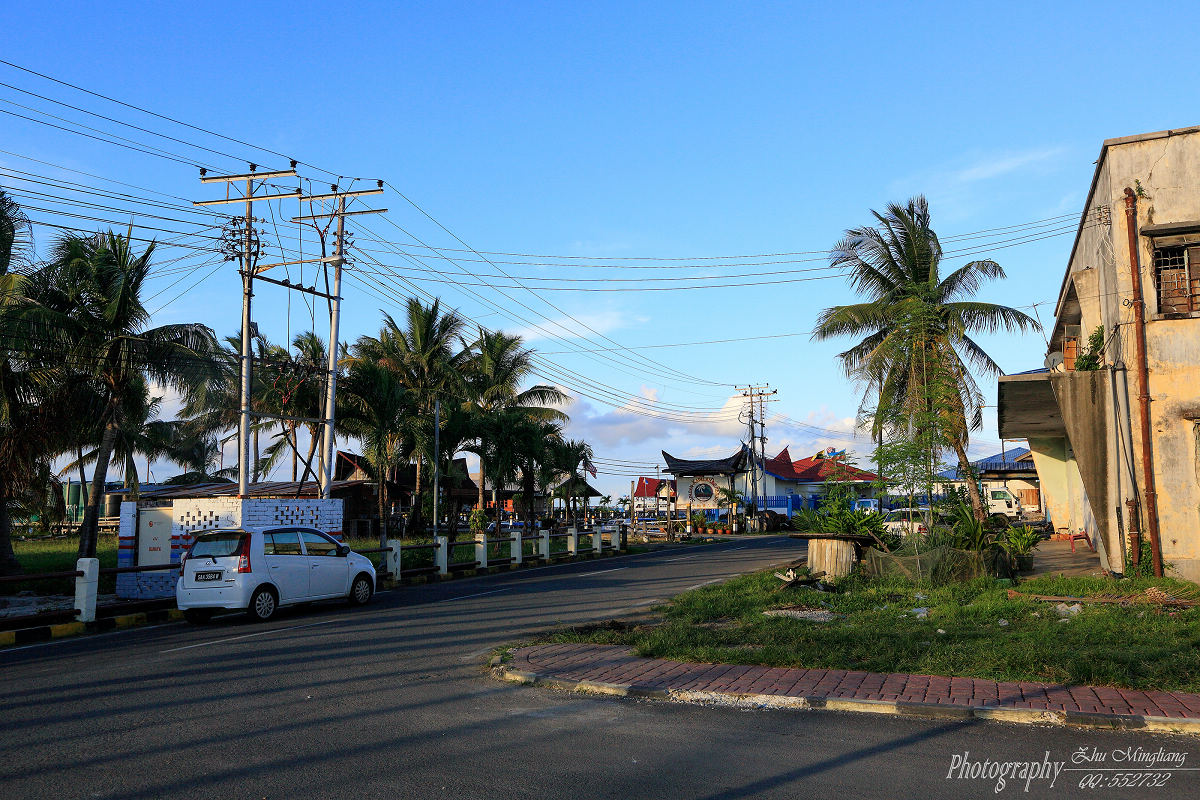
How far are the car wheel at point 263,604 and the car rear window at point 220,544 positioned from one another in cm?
77

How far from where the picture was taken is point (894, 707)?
740 cm

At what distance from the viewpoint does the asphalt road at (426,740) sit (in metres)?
5.57

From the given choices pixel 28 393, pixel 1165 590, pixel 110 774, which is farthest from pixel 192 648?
pixel 1165 590

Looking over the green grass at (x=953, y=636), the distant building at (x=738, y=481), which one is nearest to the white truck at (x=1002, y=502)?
the distant building at (x=738, y=481)

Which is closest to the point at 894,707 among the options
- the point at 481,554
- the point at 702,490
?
the point at 481,554

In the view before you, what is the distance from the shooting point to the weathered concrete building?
1468cm

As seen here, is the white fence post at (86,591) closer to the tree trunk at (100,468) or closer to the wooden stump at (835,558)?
the tree trunk at (100,468)

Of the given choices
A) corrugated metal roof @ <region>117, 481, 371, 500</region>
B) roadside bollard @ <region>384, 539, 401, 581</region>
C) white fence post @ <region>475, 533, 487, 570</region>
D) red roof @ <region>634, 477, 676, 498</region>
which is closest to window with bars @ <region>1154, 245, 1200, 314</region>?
roadside bollard @ <region>384, 539, 401, 581</region>

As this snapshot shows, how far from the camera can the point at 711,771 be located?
5887mm

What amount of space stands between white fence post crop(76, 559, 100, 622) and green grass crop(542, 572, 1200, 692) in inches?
318

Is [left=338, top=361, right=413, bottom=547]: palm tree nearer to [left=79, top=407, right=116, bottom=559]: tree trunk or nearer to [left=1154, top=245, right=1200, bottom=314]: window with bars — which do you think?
[left=79, top=407, right=116, bottom=559]: tree trunk

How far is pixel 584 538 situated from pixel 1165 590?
29.3 metres

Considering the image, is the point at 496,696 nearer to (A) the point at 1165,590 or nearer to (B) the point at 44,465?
(A) the point at 1165,590

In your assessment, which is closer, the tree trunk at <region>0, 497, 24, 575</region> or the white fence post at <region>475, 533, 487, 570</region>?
the tree trunk at <region>0, 497, 24, 575</region>
